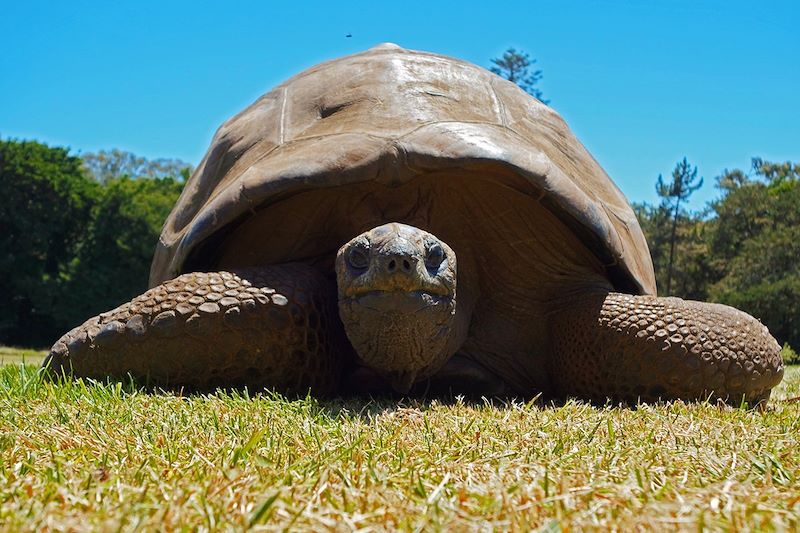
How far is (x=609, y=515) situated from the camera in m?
1.30

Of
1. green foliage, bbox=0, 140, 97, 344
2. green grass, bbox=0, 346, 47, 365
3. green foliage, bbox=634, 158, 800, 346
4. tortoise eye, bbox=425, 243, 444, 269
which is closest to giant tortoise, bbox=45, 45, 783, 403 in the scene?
tortoise eye, bbox=425, 243, 444, 269

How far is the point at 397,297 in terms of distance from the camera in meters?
2.60

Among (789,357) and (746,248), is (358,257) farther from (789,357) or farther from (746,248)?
(746,248)

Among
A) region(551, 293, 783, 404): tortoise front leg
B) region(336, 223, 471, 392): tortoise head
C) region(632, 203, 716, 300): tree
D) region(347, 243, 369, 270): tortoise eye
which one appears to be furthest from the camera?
region(632, 203, 716, 300): tree

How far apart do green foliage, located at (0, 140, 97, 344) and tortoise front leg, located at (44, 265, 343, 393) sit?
20342 mm

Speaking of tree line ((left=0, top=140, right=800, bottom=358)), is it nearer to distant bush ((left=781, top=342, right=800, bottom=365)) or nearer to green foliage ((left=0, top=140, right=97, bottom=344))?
green foliage ((left=0, top=140, right=97, bottom=344))

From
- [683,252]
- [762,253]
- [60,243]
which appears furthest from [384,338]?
[683,252]

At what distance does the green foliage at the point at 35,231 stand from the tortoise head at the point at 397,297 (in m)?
20.9

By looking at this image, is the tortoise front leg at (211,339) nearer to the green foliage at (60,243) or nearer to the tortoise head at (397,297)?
the tortoise head at (397,297)

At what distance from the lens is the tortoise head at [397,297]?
2.56m

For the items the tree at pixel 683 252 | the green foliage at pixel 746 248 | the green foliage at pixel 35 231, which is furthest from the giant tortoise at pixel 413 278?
the tree at pixel 683 252

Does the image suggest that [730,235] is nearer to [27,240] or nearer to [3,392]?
[27,240]

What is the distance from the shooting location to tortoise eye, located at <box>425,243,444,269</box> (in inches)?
107

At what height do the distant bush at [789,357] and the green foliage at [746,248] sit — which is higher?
the green foliage at [746,248]
